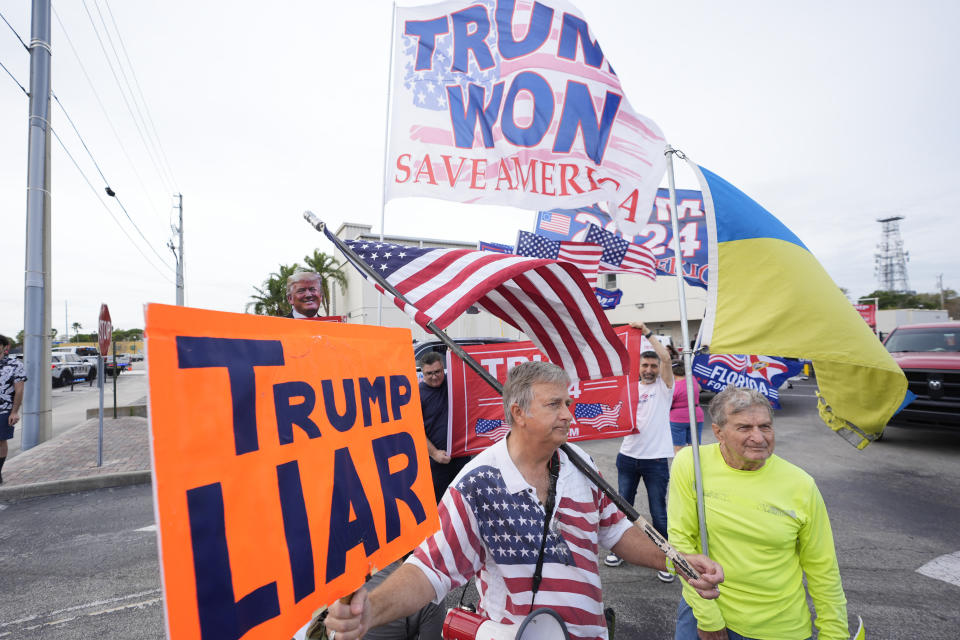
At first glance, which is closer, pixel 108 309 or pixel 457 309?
pixel 457 309

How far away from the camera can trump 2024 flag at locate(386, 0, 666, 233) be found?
3.81 meters

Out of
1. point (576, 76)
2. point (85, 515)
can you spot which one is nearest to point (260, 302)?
point (85, 515)

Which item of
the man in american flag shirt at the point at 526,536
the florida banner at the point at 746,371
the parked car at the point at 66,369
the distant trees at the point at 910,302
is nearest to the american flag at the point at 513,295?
the man in american flag shirt at the point at 526,536

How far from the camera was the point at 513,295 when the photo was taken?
2.87 m

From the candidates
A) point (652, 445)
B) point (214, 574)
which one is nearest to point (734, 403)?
point (214, 574)

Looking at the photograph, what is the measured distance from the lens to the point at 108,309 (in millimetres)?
8094

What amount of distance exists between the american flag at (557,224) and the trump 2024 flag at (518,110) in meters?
1.62

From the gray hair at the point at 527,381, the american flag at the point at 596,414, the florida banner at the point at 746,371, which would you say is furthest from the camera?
the florida banner at the point at 746,371

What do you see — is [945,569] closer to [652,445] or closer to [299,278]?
[652,445]

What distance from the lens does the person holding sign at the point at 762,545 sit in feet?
6.79

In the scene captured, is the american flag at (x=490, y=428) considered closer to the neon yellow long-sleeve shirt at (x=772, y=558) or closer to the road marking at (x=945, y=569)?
the neon yellow long-sleeve shirt at (x=772, y=558)

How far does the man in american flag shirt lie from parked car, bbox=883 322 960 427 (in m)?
8.47

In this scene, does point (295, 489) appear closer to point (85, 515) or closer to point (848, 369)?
point (848, 369)

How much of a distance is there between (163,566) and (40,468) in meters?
8.97
